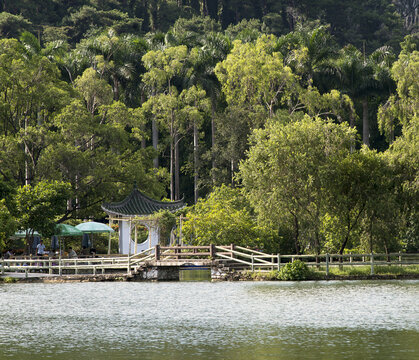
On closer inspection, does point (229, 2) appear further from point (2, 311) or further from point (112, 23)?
point (2, 311)

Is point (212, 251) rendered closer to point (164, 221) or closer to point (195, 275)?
point (195, 275)

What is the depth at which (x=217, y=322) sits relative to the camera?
2525 cm

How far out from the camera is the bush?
40750 mm

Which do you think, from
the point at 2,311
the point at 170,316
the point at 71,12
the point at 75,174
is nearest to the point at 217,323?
the point at 170,316

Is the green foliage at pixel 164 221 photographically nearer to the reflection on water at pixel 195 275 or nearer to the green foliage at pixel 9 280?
the reflection on water at pixel 195 275

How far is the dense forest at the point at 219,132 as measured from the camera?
148 feet

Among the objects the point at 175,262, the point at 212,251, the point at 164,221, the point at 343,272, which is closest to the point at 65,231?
the point at 164,221

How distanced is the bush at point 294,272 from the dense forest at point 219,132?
4.52 meters

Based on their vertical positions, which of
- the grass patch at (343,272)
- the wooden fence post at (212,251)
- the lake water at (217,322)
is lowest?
the lake water at (217,322)

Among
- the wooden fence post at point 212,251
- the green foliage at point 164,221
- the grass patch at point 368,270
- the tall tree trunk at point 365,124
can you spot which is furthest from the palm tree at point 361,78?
the wooden fence post at point 212,251

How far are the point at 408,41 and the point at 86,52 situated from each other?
37.0m

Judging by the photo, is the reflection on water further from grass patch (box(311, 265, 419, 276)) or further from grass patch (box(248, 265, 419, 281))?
grass patch (box(311, 265, 419, 276))

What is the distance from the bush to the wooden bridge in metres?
0.64

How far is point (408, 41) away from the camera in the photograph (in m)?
87.8
